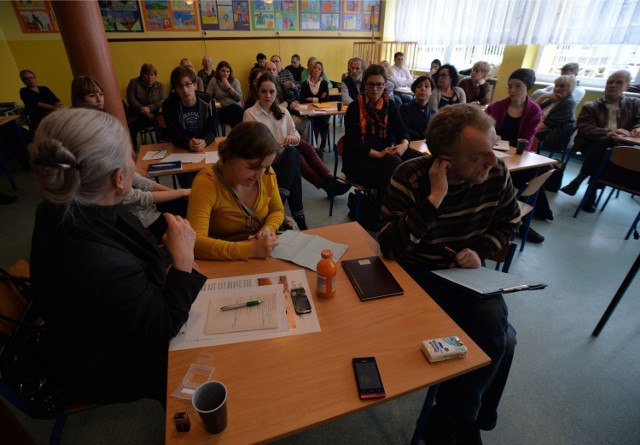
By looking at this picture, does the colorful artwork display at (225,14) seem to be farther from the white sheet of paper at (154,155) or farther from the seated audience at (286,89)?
the white sheet of paper at (154,155)

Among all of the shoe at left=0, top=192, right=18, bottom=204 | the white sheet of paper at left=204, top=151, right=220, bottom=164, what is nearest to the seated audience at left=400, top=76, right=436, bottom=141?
the white sheet of paper at left=204, top=151, right=220, bottom=164

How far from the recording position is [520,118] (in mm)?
3301

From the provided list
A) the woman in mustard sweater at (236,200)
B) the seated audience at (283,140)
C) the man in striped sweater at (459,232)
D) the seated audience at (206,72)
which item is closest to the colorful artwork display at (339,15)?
the seated audience at (206,72)

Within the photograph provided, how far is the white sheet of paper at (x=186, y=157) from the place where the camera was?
8.92 ft

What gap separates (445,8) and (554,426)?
750cm

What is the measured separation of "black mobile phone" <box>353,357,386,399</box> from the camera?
2.84ft

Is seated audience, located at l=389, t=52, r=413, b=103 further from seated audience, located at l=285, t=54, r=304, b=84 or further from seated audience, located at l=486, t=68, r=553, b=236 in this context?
→ seated audience, located at l=486, t=68, r=553, b=236

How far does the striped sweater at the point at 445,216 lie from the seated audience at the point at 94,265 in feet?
2.84

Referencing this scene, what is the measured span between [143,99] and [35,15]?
2856 millimetres

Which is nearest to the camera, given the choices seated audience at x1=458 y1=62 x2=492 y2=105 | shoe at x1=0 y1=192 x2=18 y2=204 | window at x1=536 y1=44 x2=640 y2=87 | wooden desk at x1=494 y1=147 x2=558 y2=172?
wooden desk at x1=494 y1=147 x2=558 y2=172

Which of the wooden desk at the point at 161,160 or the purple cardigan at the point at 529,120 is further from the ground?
the purple cardigan at the point at 529,120

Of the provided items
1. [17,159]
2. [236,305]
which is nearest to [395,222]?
[236,305]

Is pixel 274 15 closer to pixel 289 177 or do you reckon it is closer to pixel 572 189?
pixel 289 177

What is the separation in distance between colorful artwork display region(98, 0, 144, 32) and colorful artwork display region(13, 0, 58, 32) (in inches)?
35.7
